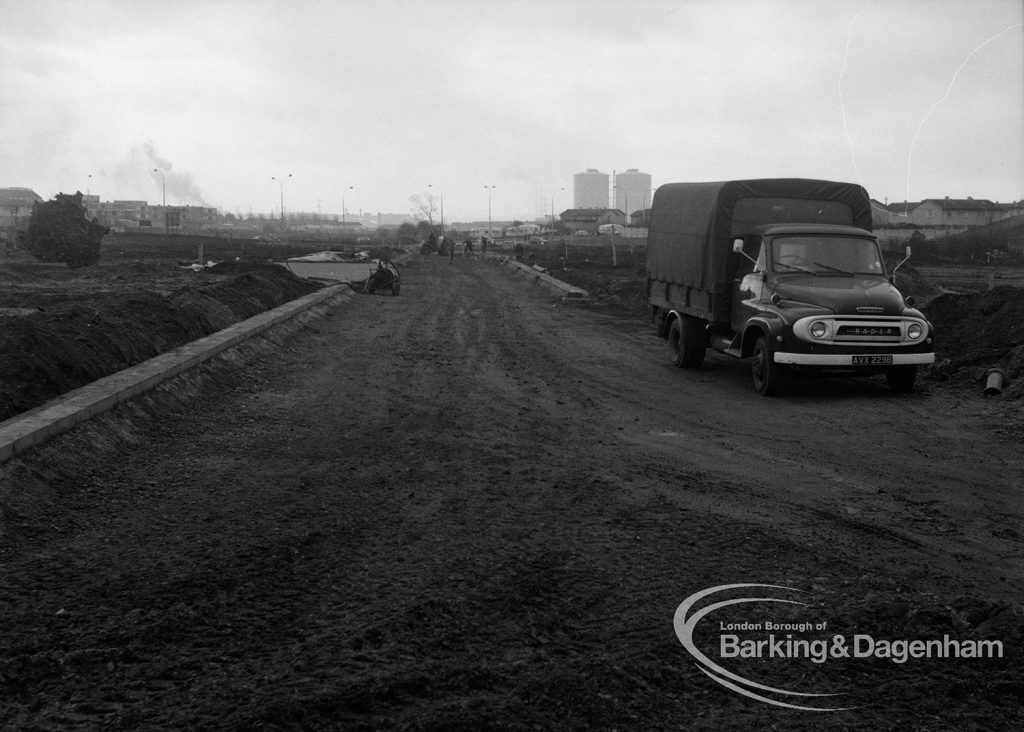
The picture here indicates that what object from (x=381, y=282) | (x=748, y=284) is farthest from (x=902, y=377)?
(x=381, y=282)

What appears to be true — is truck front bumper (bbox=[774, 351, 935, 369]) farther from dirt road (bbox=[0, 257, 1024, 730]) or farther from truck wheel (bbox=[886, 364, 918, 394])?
dirt road (bbox=[0, 257, 1024, 730])

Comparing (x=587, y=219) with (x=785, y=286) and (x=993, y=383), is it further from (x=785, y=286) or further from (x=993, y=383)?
(x=993, y=383)

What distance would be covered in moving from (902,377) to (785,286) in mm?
1838

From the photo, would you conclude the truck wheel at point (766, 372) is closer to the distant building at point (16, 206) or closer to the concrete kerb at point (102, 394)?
the concrete kerb at point (102, 394)

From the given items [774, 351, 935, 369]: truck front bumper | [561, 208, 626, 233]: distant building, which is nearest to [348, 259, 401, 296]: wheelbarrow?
[774, 351, 935, 369]: truck front bumper

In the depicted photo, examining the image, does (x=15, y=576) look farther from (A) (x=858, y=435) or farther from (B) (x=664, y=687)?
(A) (x=858, y=435)

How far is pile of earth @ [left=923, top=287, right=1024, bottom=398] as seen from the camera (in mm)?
11609

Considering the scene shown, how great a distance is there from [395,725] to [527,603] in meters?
1.28

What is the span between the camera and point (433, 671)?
372 cm

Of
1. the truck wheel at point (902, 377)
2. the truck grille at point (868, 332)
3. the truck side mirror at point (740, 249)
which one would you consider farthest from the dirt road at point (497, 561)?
the truck side mirror at point (740, 249)

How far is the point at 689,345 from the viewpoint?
13.5 meters

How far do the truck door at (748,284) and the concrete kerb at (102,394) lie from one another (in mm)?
7292

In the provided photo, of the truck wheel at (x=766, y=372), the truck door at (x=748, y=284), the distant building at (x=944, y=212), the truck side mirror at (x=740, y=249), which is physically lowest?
the truck wheel at (x=766, y=372)

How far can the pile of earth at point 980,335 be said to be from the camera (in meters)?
11.6
